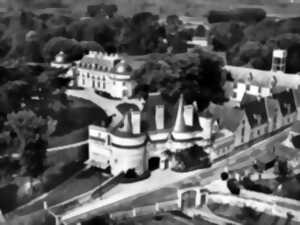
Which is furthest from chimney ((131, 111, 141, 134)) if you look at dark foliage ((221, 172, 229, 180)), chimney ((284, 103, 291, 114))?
chimney ((284, 103, 291, 114))

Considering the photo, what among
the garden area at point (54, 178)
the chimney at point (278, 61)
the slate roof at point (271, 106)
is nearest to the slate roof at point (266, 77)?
the chimney at point (278, 61)

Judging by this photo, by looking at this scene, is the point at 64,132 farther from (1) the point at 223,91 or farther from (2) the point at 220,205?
(1) the point at 223,91

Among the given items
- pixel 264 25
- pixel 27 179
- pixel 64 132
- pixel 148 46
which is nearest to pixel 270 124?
pixel 64 132

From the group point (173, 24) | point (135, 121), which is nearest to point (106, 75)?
point (135, 121)

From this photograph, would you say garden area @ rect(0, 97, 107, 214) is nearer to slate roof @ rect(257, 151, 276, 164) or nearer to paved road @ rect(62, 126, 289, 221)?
paved road @ rect(62, 126, 289, 221)

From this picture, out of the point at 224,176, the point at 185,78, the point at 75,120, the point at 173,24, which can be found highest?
the point at 173,24

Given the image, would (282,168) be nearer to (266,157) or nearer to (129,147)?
(266,157)
